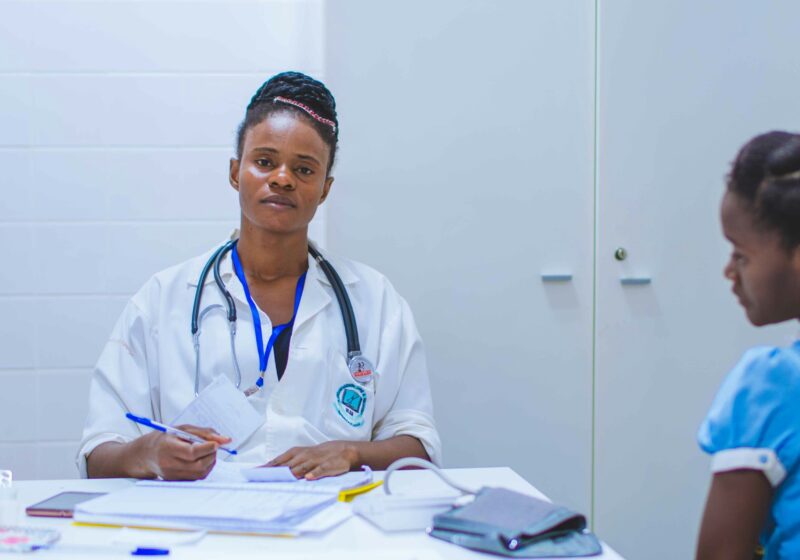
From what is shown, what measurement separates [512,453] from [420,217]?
673 mm

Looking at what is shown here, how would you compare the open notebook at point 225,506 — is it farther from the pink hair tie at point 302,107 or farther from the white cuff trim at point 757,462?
the pink hair tie at point 302,107

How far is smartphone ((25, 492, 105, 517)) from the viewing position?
130 cm

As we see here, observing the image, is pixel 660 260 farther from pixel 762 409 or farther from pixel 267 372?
pixel 762 409

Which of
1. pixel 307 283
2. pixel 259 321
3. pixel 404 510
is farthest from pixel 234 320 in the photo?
pixel 404 510

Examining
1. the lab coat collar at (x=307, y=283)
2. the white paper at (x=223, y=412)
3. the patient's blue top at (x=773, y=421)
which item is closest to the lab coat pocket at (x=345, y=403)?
the lab coat collar at (x=307, y=283)

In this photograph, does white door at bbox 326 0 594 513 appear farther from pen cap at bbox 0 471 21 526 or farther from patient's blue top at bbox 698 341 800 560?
patient's blue top at bbox 698 341 800 560

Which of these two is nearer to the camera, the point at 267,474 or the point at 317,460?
the point at 267,474

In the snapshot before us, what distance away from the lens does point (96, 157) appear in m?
2.41

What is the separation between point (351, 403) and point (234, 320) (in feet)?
0.96

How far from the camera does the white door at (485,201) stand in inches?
90.6

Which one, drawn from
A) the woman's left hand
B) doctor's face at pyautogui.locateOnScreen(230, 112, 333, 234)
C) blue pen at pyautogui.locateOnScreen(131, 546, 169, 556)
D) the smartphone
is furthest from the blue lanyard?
blue pen at pyautogui.locateOnScreen(131, 546, 169, 556)

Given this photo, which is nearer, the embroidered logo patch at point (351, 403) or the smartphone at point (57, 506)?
the smartphone at point (57, 506)

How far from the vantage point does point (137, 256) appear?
2.42m

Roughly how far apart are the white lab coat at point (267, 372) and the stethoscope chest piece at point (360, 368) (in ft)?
0.06
